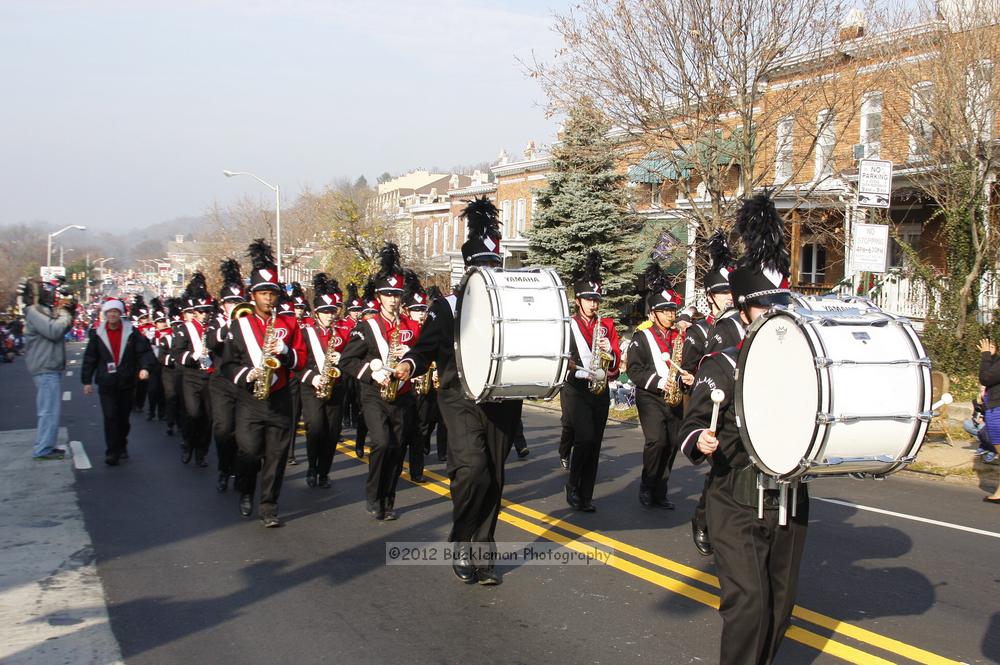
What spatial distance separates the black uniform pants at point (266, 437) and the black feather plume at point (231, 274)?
288cm

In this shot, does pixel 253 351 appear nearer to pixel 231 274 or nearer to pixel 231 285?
pixel 231 285

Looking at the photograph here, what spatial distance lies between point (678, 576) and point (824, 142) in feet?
51.5

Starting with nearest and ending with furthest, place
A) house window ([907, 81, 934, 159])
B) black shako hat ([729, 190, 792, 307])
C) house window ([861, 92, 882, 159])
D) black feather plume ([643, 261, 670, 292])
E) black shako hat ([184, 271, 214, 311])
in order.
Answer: black shako hat ([729, 190, 792, 307])
black feather plume ([643, 261, 670, 292])
black shako hat ([184, 271, 214, 311])
house window ([907, 81, 934, 159])
house window ([861, 92, 882, 159])

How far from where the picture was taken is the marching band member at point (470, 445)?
6.63 metres

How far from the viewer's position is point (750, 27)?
58.3 feet

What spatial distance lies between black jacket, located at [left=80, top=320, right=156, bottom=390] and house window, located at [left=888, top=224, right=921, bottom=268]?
17.6m

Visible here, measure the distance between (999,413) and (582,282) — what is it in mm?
4833

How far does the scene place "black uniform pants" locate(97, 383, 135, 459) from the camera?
12.1m

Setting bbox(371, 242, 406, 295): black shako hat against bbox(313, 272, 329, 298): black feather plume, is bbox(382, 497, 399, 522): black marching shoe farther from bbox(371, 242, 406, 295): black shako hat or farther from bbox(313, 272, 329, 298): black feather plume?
bbox(313, 272, 329, 298): black feather plume

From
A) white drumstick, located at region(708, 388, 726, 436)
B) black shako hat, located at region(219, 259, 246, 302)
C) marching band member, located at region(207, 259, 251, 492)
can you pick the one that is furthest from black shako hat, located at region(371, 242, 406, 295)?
white drumstick, located at region(708, 388, 726, 436)

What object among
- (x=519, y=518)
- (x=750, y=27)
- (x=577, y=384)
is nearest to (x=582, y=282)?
(x=577, y=384)

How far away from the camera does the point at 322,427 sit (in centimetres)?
1038

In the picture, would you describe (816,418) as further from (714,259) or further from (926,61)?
(926,61)

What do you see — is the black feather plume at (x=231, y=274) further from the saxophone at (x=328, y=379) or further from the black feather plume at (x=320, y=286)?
the saxophone at (x=328, y=379)
